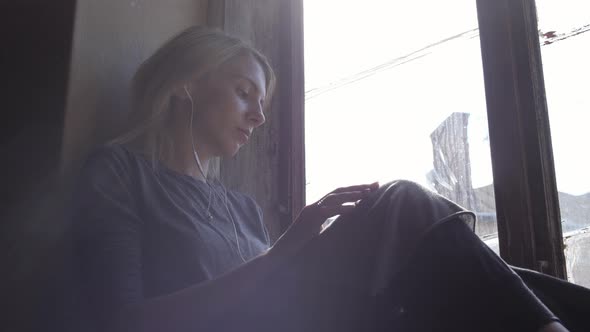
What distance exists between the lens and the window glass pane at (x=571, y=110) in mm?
1010

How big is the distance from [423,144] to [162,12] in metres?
0.76

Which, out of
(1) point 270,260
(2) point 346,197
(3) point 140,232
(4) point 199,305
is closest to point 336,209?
(2) point 346,197

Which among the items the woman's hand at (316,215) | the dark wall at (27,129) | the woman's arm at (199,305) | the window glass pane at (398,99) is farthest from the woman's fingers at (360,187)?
the dark wall at (27,129)

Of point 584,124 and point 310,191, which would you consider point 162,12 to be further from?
point 584,124

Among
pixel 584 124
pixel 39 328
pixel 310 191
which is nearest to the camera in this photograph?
pixel 39 328

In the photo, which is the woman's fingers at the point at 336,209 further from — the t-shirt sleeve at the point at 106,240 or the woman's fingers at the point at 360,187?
the t-shirt sleeve at the point at 106,240

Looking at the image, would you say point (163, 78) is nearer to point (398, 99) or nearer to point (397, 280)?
point (398, 99)

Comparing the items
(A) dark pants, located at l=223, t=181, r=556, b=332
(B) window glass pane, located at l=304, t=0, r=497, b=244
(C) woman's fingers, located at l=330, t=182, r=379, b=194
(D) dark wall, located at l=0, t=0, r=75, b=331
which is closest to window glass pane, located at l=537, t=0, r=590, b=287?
(B) window glass pane, located at l=304, t=0, r=497, b=244

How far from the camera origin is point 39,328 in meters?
0.91

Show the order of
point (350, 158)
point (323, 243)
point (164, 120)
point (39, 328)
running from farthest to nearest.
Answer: point (350, 158) → point (164, 120) → point (39, 328) → point (323, 243)

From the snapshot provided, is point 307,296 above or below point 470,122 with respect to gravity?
below

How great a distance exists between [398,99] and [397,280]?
74 centimetres

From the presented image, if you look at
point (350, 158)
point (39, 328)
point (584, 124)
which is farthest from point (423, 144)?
point (39, 328)

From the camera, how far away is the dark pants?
24.9 inches
